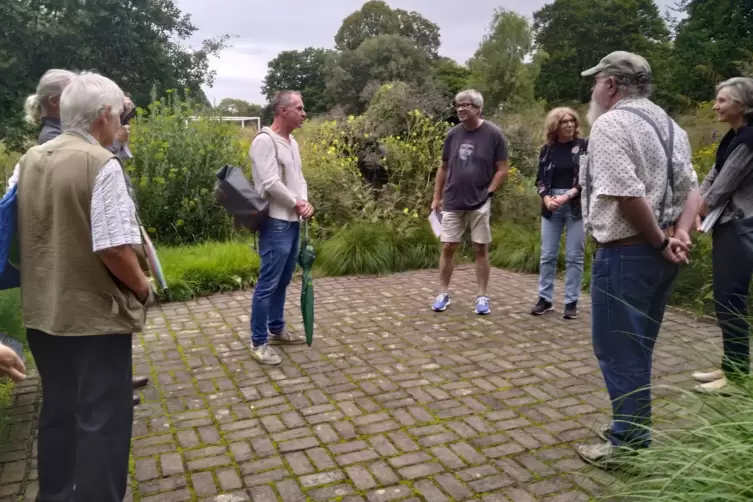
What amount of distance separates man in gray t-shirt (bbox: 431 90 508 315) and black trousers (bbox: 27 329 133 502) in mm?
3809

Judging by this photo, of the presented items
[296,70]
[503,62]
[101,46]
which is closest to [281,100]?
[101,46]

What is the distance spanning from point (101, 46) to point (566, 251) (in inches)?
835

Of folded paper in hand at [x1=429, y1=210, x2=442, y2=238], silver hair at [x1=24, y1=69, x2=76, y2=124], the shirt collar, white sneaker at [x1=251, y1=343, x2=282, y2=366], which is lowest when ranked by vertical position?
white sneaker at [x1=251, y1=343, x2=282, y2=366]

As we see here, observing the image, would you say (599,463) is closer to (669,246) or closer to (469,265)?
(669,246)

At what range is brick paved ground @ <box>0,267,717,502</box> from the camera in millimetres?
3141

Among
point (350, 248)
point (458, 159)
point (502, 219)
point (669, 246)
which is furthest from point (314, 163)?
point (669, 246)

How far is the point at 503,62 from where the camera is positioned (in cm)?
3694

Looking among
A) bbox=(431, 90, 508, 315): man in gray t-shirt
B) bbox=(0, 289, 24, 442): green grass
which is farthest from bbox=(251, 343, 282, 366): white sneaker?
bbox=(431, 90, 508, 315): man in gray t-shirt

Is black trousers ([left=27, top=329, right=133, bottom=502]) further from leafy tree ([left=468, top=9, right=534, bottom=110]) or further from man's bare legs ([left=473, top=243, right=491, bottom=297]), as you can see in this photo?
leafy tree ([left=468, top=9, right=534, bottom=110])

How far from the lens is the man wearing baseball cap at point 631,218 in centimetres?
292

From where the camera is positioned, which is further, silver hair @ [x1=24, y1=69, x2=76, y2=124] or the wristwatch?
silver hair @ [x1=24, y1=69, x2=76, y2=124]


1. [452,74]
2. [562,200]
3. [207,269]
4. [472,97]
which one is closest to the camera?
[562,200]

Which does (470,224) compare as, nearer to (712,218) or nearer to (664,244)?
(712,218)

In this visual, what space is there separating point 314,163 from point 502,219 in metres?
2.88
